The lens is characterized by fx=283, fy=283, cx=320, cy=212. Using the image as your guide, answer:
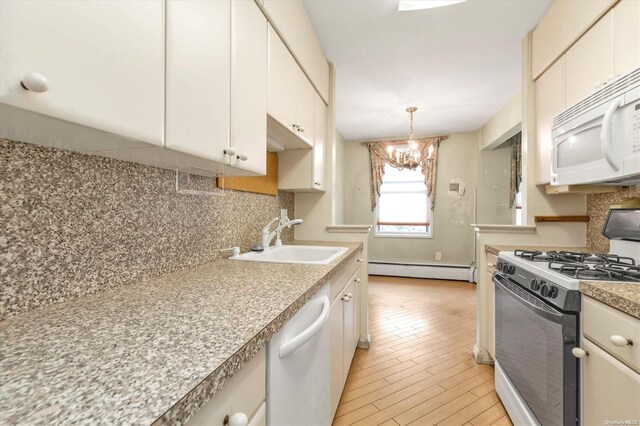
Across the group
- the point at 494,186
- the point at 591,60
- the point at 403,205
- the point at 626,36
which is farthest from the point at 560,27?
the point at 403,205

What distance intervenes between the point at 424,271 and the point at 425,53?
3456 mm

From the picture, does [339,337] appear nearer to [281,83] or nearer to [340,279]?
[340,279]

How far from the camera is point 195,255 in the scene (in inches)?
52.1

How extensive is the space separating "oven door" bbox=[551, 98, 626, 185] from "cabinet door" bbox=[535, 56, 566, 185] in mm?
303

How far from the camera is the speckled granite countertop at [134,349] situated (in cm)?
36

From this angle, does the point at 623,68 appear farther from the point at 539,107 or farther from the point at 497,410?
the point at 497,410

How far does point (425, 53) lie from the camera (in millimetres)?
2496

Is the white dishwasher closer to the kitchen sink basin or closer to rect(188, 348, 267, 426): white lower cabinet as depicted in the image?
rect(188, 348, 267, 426): white lower cabinet

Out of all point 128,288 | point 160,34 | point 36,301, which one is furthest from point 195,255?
point 160,34

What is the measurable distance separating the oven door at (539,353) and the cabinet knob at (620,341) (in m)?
0.18

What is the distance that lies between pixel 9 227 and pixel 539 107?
117 inches

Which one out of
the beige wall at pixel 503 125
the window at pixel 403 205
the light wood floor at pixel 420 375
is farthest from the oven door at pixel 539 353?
the window at pixel 403 205

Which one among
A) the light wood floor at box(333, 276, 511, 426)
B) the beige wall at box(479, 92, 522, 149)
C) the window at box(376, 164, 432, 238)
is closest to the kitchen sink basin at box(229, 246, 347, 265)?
the light wood floor at box(333, 276, 511, 426)

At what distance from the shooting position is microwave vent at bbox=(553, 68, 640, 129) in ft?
3.83
